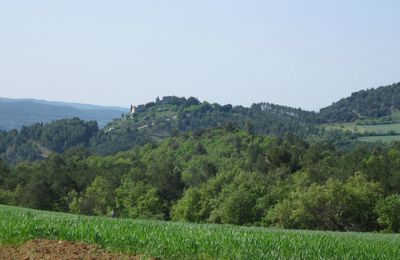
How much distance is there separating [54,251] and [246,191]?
214 ft

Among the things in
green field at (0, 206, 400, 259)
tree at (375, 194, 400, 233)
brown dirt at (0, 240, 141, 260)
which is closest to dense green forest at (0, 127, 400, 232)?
tree at (375, 194, 400, 233)

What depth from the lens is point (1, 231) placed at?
10.4 meters

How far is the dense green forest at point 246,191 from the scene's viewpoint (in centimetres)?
6438

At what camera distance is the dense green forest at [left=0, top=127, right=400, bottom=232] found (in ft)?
211

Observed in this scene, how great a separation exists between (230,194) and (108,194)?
78.9 feet

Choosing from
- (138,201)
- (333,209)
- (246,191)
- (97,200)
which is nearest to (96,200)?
(97,200)

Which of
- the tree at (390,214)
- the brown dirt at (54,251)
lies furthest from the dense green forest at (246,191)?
the brown dirt at (54,251)

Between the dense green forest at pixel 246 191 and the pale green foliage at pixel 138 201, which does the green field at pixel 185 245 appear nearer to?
the dense green forest at pixel 246 191

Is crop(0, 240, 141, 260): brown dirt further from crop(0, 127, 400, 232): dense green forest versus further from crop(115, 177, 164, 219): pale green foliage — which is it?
crop(115, 177, 164, 219): pale green foliage

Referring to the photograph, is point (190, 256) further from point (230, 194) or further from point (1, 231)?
point (230, 194)

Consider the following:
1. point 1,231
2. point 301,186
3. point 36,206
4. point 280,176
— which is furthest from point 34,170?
point 1,231

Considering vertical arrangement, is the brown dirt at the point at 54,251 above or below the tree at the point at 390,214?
above

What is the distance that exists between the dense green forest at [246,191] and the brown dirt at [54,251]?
5482 cm

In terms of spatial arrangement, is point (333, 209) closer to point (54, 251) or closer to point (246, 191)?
point (246, 191)
